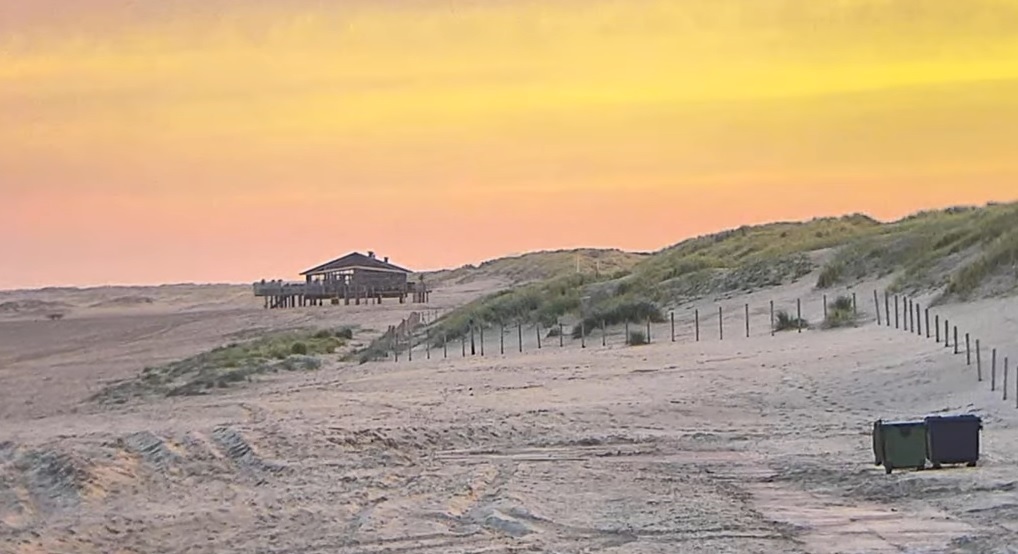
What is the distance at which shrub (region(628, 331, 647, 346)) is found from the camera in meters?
31.4

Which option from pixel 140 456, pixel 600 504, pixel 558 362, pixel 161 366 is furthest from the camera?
pixel 161 366

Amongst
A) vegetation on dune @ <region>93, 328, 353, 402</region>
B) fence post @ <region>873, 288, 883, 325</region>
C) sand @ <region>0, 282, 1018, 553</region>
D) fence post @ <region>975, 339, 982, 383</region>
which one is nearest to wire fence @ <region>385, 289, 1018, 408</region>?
fence post @ <region>873, 288, 883, 325</region>

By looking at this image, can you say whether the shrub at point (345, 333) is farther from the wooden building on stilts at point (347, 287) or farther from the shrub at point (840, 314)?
the wooden building on stilts at point (347, 287)

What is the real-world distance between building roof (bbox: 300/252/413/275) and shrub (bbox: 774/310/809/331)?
164 ft

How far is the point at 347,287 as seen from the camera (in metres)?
76.4

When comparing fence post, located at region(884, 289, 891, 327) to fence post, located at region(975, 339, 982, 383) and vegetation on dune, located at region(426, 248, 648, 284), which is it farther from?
vegetation on dune, located at region(426, 248, 648, 284)

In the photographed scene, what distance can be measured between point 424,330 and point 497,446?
26.6 m

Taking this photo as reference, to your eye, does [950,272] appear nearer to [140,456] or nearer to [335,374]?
[335,374]

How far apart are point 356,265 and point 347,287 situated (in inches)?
159

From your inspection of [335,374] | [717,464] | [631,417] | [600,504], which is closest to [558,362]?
[335,374]

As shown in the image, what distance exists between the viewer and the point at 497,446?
54.6 ft

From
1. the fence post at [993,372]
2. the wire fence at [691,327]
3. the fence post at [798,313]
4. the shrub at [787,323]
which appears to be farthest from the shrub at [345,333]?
the fence post at [993,372]

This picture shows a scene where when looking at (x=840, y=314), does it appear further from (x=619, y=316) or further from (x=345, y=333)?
(x=345, y=333)

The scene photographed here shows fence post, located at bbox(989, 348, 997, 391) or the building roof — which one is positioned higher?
the building roof
